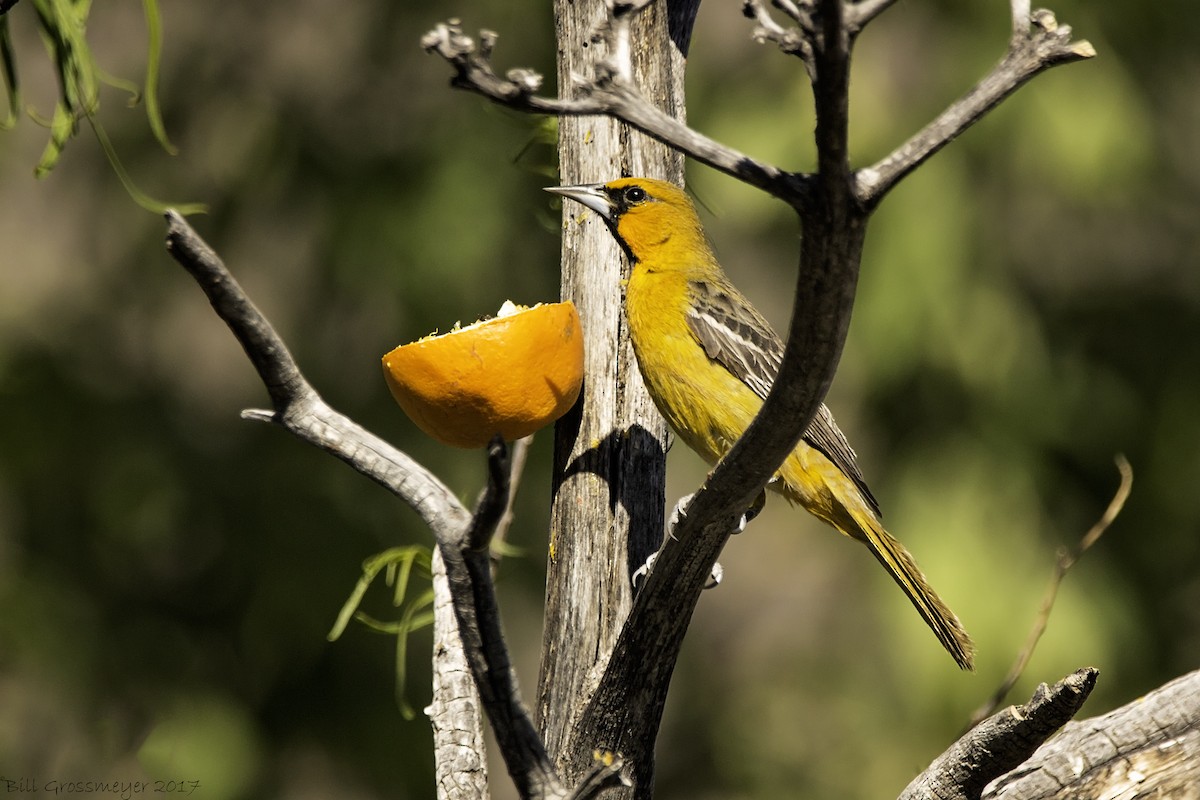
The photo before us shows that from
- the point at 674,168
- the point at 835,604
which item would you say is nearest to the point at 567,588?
the point at 674,168

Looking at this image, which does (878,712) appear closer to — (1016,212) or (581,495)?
(1016,212)

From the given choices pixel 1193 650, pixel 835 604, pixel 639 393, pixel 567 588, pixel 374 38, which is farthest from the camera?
pixel 835 604

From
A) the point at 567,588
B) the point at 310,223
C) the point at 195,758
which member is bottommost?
the point at 195,758

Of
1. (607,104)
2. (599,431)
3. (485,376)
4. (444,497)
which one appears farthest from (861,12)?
(599,431)

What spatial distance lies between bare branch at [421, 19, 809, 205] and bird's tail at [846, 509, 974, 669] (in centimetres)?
223

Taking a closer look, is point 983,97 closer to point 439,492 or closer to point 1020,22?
point 1020,22

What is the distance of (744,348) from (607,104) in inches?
87.5

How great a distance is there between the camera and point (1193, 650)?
589cm

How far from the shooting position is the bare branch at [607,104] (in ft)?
5.46

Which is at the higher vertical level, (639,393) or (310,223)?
(310,223)

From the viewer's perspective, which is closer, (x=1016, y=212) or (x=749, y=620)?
(x=1016, y=212)

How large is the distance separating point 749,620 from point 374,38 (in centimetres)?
467

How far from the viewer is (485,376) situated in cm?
275

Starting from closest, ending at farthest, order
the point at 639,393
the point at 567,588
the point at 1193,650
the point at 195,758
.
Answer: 1. the point at 567,588
2. the point at 639,393
3. the point at 195,758
4. the point at 1193,650
